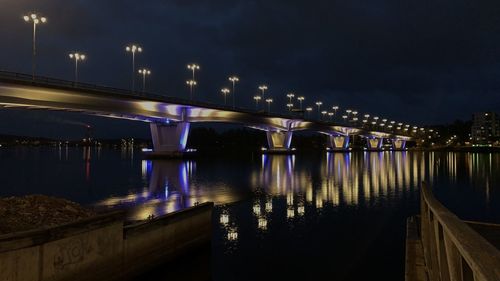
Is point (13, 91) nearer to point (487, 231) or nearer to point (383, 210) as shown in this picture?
point (383, 210)

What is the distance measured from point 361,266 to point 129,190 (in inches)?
980

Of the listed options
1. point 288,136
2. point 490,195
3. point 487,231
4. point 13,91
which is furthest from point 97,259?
point 288,136

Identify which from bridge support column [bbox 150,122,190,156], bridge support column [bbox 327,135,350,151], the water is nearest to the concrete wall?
the water

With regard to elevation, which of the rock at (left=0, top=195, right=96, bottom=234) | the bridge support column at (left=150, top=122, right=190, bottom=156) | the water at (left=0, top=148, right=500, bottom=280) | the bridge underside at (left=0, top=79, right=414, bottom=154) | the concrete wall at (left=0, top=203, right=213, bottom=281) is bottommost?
the water at (left=0, top=148, right=500, bottom=280)

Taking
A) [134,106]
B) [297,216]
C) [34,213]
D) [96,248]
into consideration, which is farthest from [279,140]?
[96,248]

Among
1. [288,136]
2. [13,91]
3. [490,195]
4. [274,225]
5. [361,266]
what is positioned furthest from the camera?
[288,136]

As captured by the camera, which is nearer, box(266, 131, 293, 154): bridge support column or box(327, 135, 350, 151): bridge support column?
box(266, 131, 293, 154): bridge support column

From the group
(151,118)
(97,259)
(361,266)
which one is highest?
(151,118)

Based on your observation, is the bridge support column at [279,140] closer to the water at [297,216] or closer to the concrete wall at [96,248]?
the water at [297,216]

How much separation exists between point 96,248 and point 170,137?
76.9 meters

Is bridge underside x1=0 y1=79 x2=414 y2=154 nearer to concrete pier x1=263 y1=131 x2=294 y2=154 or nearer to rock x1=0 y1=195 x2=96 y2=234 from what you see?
concrete pier x1=263 y1=131 x2=294 y2=154

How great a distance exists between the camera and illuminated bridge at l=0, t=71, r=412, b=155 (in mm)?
52969

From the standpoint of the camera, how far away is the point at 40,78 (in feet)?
176

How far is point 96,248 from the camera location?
10.0 m
